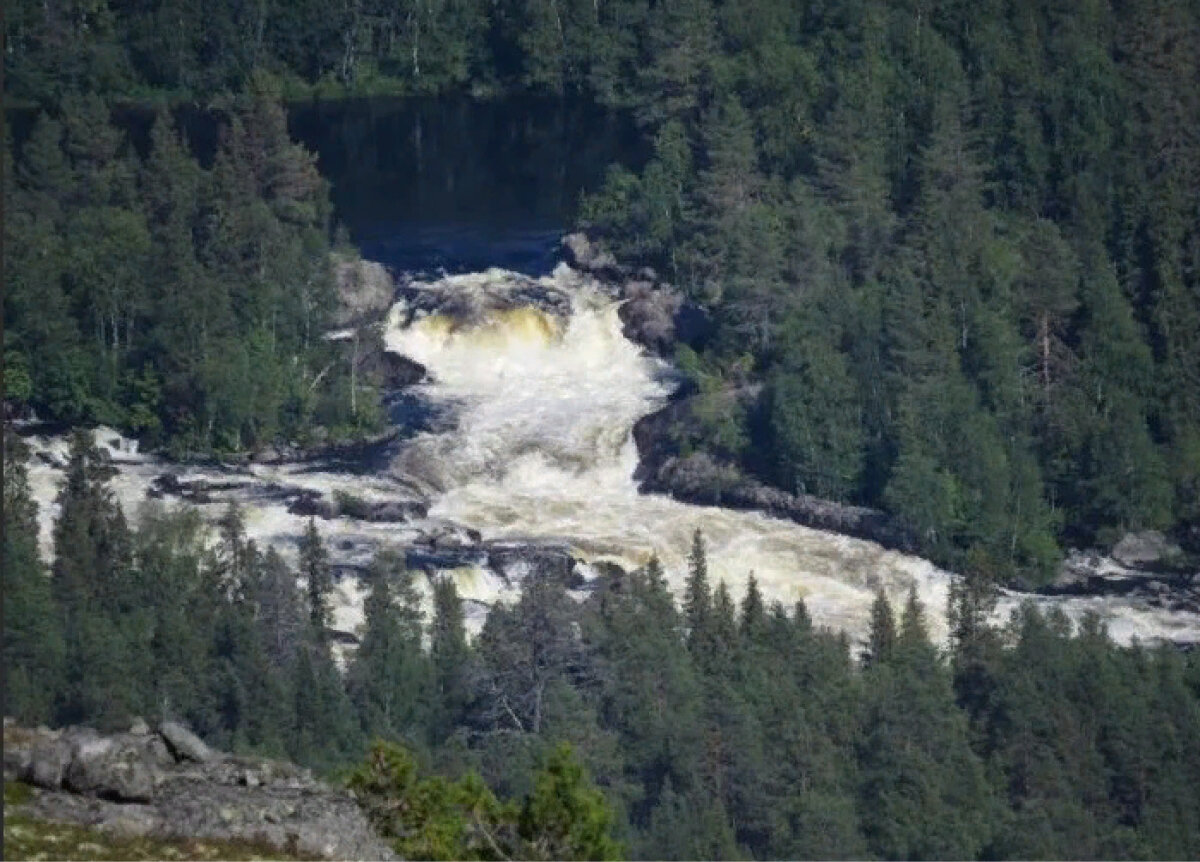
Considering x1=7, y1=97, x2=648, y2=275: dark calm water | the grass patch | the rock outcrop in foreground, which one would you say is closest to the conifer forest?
x1=7, y1=97, x2=648, y2=275: dark calm water

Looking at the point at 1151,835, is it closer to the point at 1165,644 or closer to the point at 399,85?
the point at 1165,644

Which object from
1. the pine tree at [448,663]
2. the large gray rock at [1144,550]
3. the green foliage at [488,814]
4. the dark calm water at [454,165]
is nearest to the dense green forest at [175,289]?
the dark calm water at [454,165]

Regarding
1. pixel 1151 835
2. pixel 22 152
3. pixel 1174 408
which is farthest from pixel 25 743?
pixel 22 152

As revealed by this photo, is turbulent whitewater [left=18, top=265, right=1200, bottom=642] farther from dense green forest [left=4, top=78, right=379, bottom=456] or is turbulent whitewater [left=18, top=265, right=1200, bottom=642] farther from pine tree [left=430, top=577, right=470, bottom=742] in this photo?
pine tree [left=430, top=577, right=470, bottom=742]

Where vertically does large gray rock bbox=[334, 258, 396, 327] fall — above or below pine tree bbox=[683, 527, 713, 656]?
above

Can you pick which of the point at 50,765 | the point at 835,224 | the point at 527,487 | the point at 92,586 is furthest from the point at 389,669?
the point at 50,765
